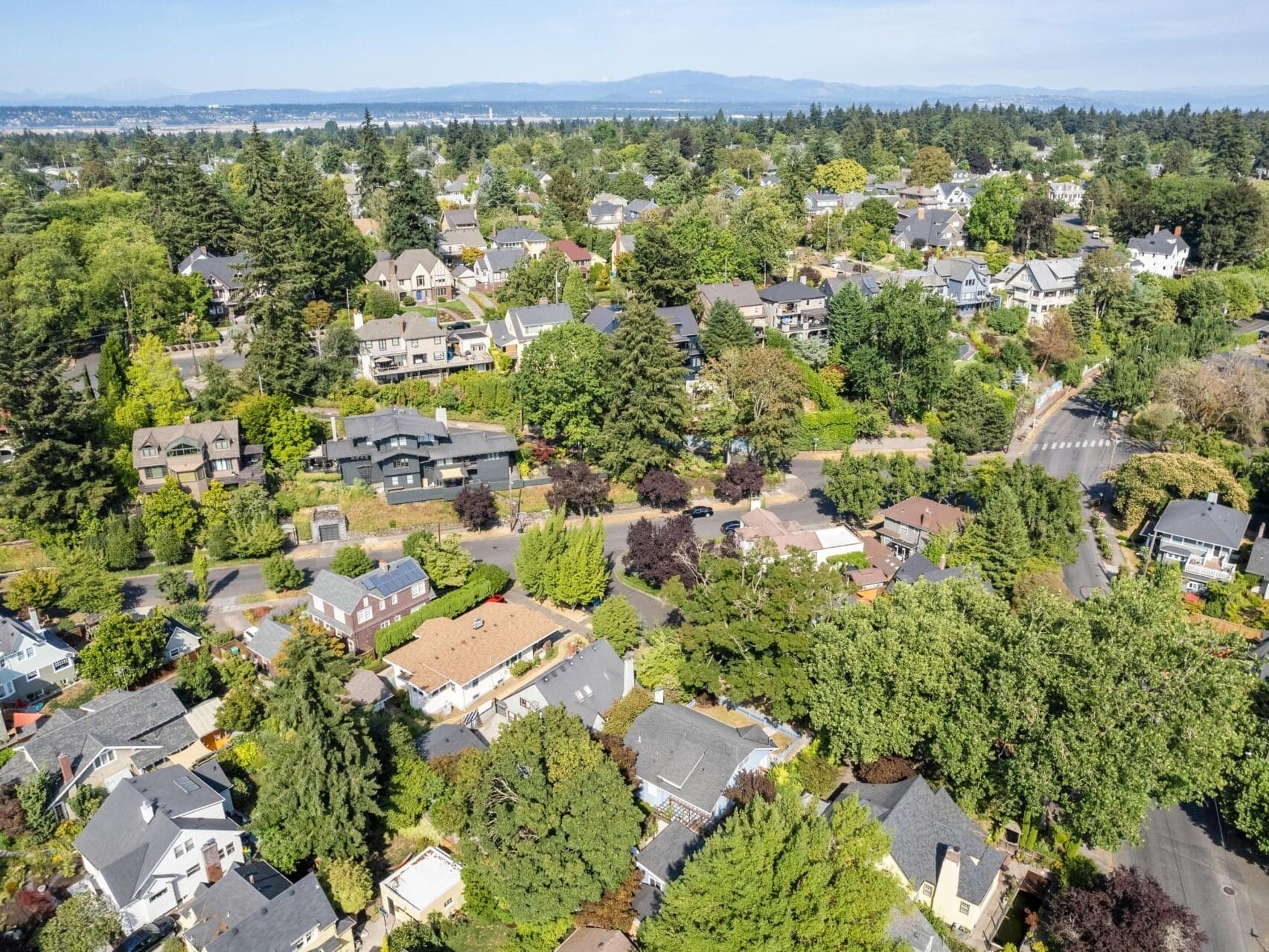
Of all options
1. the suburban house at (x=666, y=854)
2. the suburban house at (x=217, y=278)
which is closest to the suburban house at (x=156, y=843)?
the suburban house at (x=666, y=854)

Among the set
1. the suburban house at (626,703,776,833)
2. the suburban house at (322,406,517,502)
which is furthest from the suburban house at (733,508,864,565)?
the suburban house at (322,406,517,502)

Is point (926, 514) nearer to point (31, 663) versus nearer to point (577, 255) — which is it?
point (31, 663)

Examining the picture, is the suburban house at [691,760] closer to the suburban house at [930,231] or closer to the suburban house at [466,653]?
the suburban house at [466,653]

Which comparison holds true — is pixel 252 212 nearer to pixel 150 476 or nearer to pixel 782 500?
pixel 150 476

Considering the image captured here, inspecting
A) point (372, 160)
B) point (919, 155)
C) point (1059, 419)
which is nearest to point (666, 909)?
point (1059, 419)

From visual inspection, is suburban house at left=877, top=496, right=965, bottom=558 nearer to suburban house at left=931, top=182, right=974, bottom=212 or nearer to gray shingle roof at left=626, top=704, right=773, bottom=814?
gray shingle roof at left=626, top=704, right=773, bottom=814

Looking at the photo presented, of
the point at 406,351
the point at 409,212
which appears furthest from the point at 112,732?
the point at 409,212

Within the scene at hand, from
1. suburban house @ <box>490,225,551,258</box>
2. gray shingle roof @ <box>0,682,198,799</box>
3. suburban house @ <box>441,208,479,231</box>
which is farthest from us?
suburban house @ <box>441,208,479,231</box>

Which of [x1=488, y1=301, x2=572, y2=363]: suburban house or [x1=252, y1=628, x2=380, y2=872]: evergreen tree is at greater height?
[x1=488, y1=301, x2=572, y2=363]: suburban house
